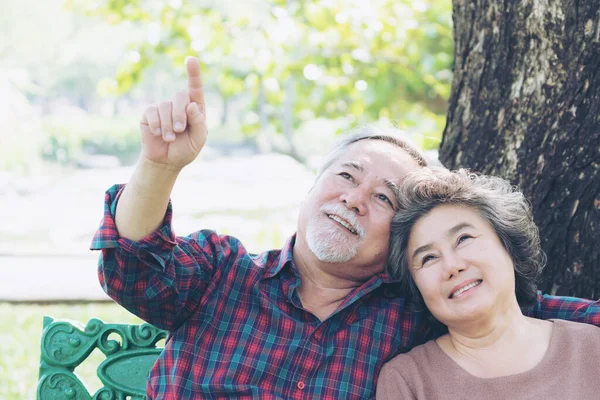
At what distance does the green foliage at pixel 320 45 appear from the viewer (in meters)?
6.21

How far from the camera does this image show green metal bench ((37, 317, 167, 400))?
2615mm

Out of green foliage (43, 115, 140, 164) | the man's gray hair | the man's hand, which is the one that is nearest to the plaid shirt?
the man's hand

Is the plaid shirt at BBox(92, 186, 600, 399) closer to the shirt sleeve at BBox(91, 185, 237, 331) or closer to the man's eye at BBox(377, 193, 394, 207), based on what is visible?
the shirt sleeve at BBox(91, 185, 237, 331)

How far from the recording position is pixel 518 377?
2.17m

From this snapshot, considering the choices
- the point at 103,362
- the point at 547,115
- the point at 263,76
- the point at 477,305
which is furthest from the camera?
the point at 263,76

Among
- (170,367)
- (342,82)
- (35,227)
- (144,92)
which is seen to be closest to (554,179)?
(170,367)

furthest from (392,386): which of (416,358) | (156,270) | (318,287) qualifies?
(156,270)

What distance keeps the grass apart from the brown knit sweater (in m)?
2.87

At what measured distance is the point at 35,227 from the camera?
1270cm

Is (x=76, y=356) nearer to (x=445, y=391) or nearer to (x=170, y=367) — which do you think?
(x=170, y=367)

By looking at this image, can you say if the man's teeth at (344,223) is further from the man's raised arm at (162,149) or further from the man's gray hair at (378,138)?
the man's raised arm at (162,149)

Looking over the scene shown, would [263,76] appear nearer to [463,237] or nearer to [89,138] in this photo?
[463,237]

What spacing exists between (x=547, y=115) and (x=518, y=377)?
104 cm

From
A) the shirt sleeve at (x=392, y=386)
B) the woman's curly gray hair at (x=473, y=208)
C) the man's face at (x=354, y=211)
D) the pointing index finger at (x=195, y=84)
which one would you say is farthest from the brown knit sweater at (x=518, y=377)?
the pointing index finger at (x=195, y=84)
